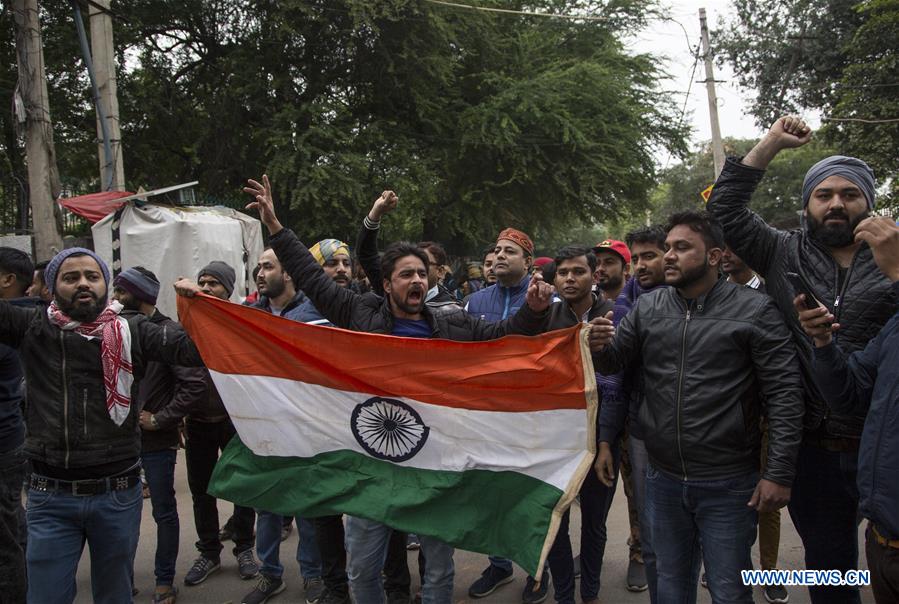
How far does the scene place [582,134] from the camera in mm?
16891

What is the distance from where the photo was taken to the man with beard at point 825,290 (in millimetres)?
2889

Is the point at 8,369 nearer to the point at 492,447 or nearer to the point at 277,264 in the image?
the point at 277,264

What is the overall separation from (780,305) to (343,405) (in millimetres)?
2128

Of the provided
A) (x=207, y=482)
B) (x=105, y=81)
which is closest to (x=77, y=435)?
(x=207, y=482)

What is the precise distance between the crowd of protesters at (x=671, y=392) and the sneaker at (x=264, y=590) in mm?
429

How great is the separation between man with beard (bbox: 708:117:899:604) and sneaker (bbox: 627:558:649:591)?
4.43 feet

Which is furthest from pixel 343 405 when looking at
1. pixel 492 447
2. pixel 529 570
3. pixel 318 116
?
pixel 318 116

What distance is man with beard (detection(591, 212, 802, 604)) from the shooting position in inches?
113

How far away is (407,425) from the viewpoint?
3521mm

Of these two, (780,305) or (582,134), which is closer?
(780,305)

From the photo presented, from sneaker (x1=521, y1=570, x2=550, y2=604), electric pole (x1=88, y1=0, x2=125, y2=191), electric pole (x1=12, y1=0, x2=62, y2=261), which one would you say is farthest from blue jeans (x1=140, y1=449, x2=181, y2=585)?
electric pole (x1=88, y1=0, x2=125, y2=191)

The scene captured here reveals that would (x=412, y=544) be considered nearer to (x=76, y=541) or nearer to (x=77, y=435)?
(x=76, y=541)

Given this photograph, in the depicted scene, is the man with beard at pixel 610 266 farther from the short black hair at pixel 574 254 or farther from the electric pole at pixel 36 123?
the electric pole at pixel 36 123

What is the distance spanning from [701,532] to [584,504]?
115cm
